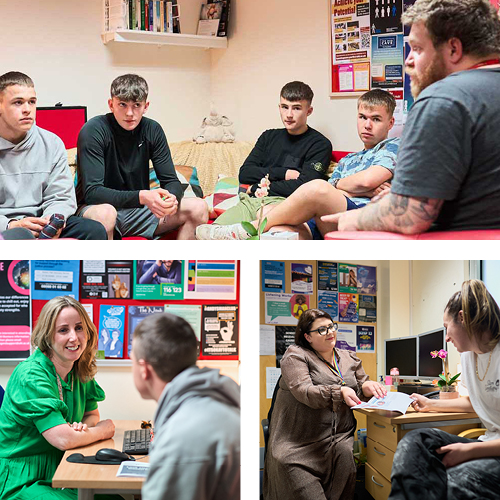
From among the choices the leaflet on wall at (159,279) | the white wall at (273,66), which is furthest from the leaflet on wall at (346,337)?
the white wall at (273,66)

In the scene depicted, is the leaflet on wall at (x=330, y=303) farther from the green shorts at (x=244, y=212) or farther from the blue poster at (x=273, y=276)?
the green shorts at (x=244, y=212)

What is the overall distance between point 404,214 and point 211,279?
0.45 meters

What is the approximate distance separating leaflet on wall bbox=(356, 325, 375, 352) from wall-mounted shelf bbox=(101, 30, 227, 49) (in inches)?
152

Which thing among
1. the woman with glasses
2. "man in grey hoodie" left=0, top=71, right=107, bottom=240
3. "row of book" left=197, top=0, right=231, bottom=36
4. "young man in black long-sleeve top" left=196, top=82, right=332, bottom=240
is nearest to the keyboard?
the woman with glasses

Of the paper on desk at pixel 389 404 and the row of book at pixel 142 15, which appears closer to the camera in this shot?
the paper on desk at pixel 389 404

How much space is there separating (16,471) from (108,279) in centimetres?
43

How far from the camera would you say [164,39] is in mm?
4977

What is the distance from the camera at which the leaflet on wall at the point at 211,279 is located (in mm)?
1419

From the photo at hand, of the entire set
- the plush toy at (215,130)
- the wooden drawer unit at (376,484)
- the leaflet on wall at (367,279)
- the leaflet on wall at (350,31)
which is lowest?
the wooden drawer unit at (376,484)

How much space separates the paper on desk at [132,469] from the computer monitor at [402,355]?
Result: 1.74 ft

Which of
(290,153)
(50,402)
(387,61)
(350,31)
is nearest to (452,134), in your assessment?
(50,402)

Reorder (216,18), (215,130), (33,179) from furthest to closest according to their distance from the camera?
(216,18) → (215,130) → (33,179)

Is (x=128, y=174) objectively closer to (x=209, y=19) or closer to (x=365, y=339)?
(x=365, y=339)

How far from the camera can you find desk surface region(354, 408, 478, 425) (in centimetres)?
140
